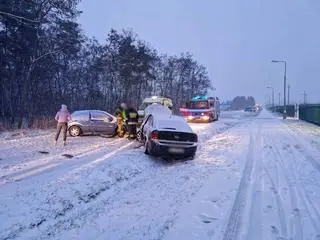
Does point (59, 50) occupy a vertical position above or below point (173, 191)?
above

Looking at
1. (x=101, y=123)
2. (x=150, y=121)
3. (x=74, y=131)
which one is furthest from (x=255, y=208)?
(x=74, y=131)

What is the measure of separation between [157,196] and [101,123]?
47.1 ft

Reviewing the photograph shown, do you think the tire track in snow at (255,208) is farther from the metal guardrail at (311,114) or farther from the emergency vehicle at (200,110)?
the metal guardrail at (311,114)

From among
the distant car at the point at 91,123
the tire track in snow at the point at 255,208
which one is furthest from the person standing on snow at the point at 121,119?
the tire track in snow at the point at 255,208

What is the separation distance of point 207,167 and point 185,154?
6.26 ft

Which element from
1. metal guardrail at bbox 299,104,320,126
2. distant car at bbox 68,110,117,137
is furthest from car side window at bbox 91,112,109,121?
metal guardrail at bbox 299,104,320,126

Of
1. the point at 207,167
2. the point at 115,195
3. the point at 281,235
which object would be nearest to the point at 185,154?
the point at 207,167

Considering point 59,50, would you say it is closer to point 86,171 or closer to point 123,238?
point 86,171

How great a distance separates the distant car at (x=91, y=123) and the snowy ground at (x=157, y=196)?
693 centimetres

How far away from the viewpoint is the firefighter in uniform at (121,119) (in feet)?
74.0

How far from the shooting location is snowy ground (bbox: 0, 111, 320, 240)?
22.9 ft

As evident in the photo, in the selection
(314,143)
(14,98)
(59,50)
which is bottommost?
(314,143)

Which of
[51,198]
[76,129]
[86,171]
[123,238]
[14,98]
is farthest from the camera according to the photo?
[14,98]

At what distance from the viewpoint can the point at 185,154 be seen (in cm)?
1523
